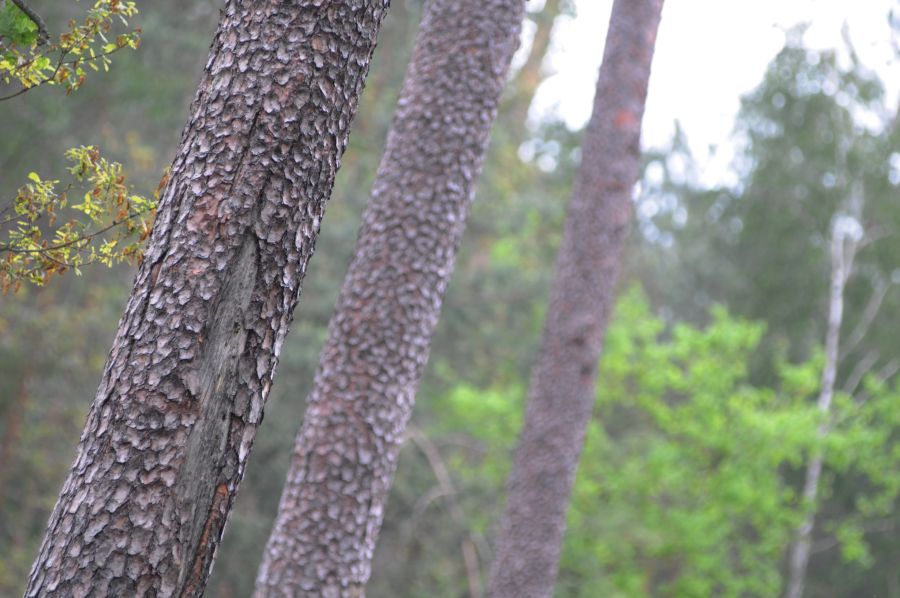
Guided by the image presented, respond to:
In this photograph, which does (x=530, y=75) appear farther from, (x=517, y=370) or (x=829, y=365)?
(x=829, y=365)

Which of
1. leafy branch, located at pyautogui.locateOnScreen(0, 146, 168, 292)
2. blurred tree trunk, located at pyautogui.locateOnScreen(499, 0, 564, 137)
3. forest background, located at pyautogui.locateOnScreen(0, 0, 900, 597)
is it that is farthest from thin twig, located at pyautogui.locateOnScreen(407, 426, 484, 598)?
leafy branch, located at pyautogui.locateOnScreen(0, 146, 168, 292)

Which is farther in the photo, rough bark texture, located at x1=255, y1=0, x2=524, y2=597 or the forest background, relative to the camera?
the forest background

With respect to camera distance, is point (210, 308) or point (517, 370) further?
point (517, 370)

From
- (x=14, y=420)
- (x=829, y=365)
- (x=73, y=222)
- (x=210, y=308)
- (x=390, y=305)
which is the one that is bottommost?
(x=14, y=420)

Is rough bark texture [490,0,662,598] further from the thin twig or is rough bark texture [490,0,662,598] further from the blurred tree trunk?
the blurred tree trunk

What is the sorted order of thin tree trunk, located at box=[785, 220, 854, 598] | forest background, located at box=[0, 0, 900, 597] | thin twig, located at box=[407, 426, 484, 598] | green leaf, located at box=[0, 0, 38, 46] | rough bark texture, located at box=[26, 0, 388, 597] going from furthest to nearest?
1. thin tree trunk, located at box=[785, 220, 854, 598]
2. forest background, located at box=[0, 0, 900, 597]
3. thin twig, located at box=[407, 426, 484, 598]
4. green leaf, located at box=[0, 0, 38, 46]
5. rough bark texture, located at box=[26, 0, 388, 597]

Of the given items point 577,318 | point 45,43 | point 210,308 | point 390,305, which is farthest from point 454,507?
point 210,308

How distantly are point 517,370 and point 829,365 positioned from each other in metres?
5.29

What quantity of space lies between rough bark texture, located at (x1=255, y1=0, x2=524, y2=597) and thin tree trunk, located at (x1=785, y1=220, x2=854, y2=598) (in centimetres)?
1147

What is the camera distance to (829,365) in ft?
54.0

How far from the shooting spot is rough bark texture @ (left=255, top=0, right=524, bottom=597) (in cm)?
443

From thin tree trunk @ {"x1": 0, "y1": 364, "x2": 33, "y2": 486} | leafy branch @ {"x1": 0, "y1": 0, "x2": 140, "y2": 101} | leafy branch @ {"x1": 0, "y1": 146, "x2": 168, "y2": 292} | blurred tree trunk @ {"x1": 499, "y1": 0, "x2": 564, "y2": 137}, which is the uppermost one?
blurred tree trunk @ {"x1": 499, "y1": 0, "x2": 564, "y2": 137}

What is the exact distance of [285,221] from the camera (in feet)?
7.86

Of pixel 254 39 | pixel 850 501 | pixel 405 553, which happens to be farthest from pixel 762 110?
pixel 254 39
